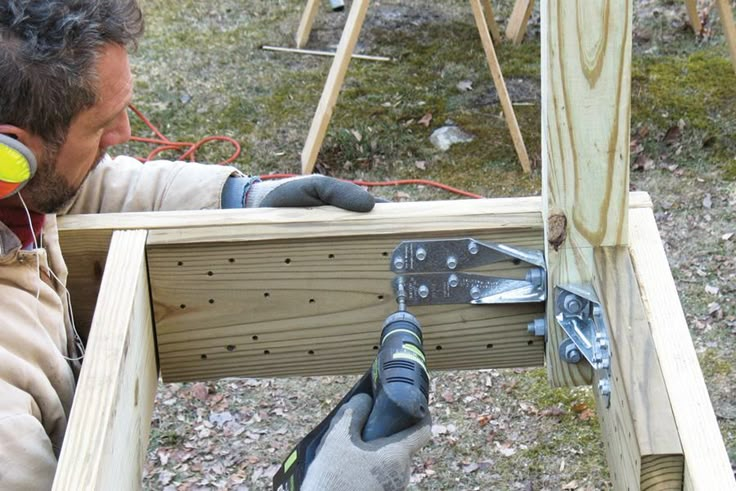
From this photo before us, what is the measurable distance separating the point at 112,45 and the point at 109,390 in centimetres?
65

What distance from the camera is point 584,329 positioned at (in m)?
1.52

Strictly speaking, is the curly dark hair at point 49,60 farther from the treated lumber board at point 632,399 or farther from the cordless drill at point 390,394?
the treated lumber board at point 632,399

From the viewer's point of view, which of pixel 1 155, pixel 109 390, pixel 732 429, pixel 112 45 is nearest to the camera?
pixel 109 390

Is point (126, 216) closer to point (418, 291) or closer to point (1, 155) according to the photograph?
point (1, 155)

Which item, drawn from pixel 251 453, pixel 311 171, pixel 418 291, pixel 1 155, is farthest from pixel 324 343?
pixel 311 171

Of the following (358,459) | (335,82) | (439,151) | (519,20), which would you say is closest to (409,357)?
(358,459)

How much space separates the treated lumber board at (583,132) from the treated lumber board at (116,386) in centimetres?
72

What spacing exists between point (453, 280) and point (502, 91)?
3023mm

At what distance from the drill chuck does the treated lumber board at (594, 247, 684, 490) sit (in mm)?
304

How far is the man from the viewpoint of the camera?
138 centimetres

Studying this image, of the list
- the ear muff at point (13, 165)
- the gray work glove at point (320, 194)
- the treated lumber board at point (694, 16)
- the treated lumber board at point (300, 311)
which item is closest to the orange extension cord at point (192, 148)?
the treated lumber board at point (694, 16)

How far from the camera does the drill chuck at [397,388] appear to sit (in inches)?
55.5

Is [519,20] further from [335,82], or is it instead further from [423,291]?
[423,291]

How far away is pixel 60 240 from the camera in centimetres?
165
